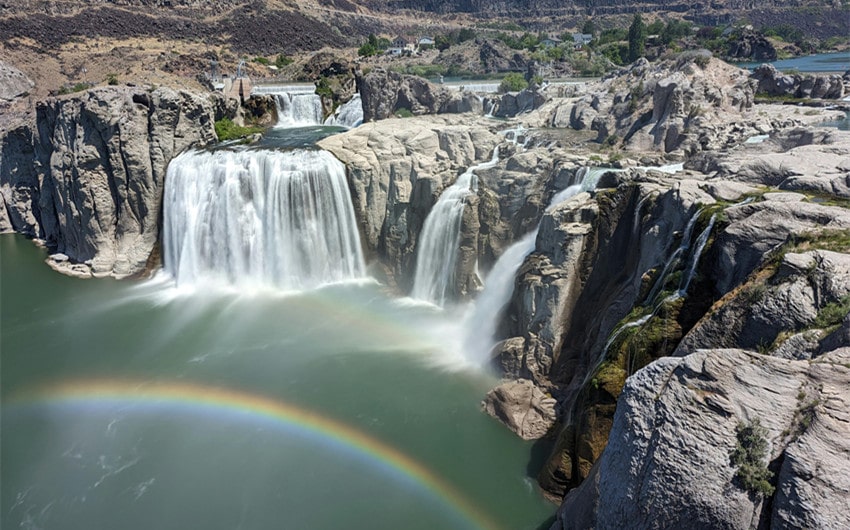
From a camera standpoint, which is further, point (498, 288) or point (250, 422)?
point (498, 288)

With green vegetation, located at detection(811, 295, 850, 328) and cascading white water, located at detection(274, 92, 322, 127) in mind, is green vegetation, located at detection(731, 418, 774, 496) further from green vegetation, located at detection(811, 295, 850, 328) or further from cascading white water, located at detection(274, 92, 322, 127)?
cascading white water, located at detection(274, 92, 322, 127)

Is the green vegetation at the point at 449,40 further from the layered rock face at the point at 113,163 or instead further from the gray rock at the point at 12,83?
the layered rock face at the point at 113,163

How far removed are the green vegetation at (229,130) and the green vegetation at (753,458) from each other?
101 feet

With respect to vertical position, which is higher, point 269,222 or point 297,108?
point 297,108

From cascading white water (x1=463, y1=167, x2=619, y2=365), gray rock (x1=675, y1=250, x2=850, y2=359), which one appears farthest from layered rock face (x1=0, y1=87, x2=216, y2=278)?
gray rock (x1=675, y1=250, x2=850, y2=359)

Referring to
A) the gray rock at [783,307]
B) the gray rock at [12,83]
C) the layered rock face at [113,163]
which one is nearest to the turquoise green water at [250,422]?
the layered rock face at [113,163]

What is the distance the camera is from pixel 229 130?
3331cm

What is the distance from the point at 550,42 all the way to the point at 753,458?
95.9 meters

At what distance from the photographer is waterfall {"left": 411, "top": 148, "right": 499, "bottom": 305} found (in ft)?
68.8

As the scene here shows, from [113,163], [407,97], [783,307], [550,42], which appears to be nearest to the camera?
[783,307]

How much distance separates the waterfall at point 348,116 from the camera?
139 feet

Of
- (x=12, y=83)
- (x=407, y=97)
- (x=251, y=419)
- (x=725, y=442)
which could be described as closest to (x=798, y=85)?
(x=407, y=97)

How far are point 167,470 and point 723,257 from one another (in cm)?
1440

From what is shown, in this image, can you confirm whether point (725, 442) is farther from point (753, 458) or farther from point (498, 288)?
point (498, 288)
